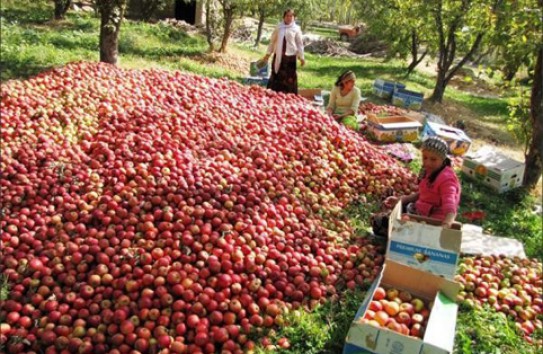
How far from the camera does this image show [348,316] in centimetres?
361

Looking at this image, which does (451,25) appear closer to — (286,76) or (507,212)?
(286,76)

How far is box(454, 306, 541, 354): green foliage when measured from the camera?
3.54 metres

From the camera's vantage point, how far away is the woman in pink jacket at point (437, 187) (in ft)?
13.1

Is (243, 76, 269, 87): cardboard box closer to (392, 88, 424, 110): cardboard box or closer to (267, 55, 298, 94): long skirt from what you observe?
(267, 55, 298, 94): long skirt

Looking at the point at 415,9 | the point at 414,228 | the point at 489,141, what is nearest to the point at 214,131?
the point at 414,228

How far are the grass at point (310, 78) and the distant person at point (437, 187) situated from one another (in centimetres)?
72

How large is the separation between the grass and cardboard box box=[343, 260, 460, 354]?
1.07ft

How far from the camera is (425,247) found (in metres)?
3.66

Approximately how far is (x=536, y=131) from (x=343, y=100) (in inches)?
108

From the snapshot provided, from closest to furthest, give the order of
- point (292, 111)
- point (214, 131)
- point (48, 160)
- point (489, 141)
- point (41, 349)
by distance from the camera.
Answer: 1. point (41, 349)
2. point (48, 160)
3. point (214, 131)
4. point (292, 111)
5. point (489, 141)

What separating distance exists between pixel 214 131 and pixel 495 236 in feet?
10.9

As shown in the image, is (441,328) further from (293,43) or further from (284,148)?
(293,43)

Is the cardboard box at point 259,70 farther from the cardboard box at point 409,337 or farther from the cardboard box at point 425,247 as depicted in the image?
the cardboard box at point 409,337

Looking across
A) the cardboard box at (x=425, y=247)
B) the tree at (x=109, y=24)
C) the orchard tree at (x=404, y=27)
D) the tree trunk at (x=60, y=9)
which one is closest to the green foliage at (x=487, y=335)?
the cardboard box at (x=425, y=247)
